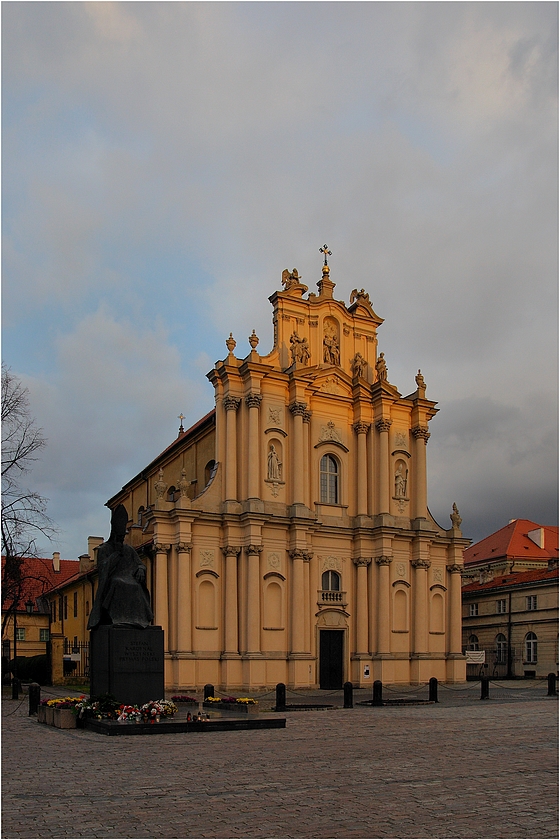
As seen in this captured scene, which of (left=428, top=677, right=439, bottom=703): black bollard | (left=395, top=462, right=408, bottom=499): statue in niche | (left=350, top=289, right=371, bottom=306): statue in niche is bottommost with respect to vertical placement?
(left=428, top=677, right=439, bottom=703): black bollard

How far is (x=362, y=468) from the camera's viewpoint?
44656 millimetres

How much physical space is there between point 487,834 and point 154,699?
13.6 meters

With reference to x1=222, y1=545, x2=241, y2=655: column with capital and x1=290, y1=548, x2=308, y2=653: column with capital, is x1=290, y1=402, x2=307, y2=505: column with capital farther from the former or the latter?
x1=222, y1=545, x2=241, y2=655: column with capital

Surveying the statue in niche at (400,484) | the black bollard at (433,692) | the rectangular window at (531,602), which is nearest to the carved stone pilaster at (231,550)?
the statue in niche at (400,484)

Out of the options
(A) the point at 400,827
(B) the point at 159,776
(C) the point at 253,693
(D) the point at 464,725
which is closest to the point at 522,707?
(D) the point at 464,725

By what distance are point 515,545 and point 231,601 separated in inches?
1462

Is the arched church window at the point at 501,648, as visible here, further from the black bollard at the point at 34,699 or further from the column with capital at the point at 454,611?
the black bollard at the point at 34,699

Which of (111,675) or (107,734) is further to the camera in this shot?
(111,675)

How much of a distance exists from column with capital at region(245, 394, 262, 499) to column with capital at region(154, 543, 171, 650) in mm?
4959

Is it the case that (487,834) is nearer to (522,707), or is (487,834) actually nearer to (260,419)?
(522,707)

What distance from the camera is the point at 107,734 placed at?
757 inches

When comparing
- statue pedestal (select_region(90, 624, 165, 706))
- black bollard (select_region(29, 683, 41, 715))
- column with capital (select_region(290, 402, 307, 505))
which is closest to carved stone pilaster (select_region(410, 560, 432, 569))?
column with capital (select_region(290, 402, 307, 505))

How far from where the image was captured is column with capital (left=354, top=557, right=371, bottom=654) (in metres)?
42.9

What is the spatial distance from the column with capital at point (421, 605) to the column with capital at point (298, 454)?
8.12 metres
